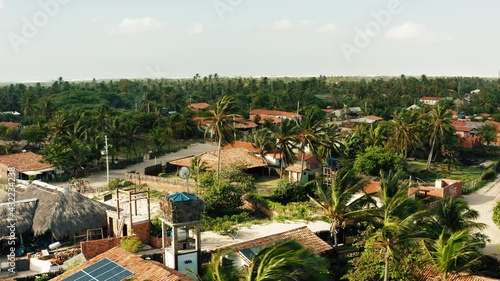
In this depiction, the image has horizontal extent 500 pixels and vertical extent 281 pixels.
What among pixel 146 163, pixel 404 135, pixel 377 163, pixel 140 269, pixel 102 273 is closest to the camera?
pixel 102 273

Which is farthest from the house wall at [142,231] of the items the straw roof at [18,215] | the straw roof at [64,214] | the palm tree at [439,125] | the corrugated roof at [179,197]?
the palm tree at [439,125]

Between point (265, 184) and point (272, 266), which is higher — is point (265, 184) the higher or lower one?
the lower one

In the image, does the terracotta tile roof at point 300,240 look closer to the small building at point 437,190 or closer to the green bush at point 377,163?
the small building at point 437,190

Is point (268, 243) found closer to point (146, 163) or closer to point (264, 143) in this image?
point (264, 143)

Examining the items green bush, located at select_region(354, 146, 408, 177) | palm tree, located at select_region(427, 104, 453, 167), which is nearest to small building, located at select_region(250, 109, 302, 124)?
palm tree, located at select_region(427, 104, 453, 167)

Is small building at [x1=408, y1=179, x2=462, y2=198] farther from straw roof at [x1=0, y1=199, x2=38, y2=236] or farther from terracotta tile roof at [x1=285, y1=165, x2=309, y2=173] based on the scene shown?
straw roof at [x1=0, y1=199, x2=38, y2=236]

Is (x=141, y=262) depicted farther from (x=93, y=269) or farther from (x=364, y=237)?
(x=364, y=237)

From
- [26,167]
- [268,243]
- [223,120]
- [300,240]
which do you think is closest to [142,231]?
[300,240]
